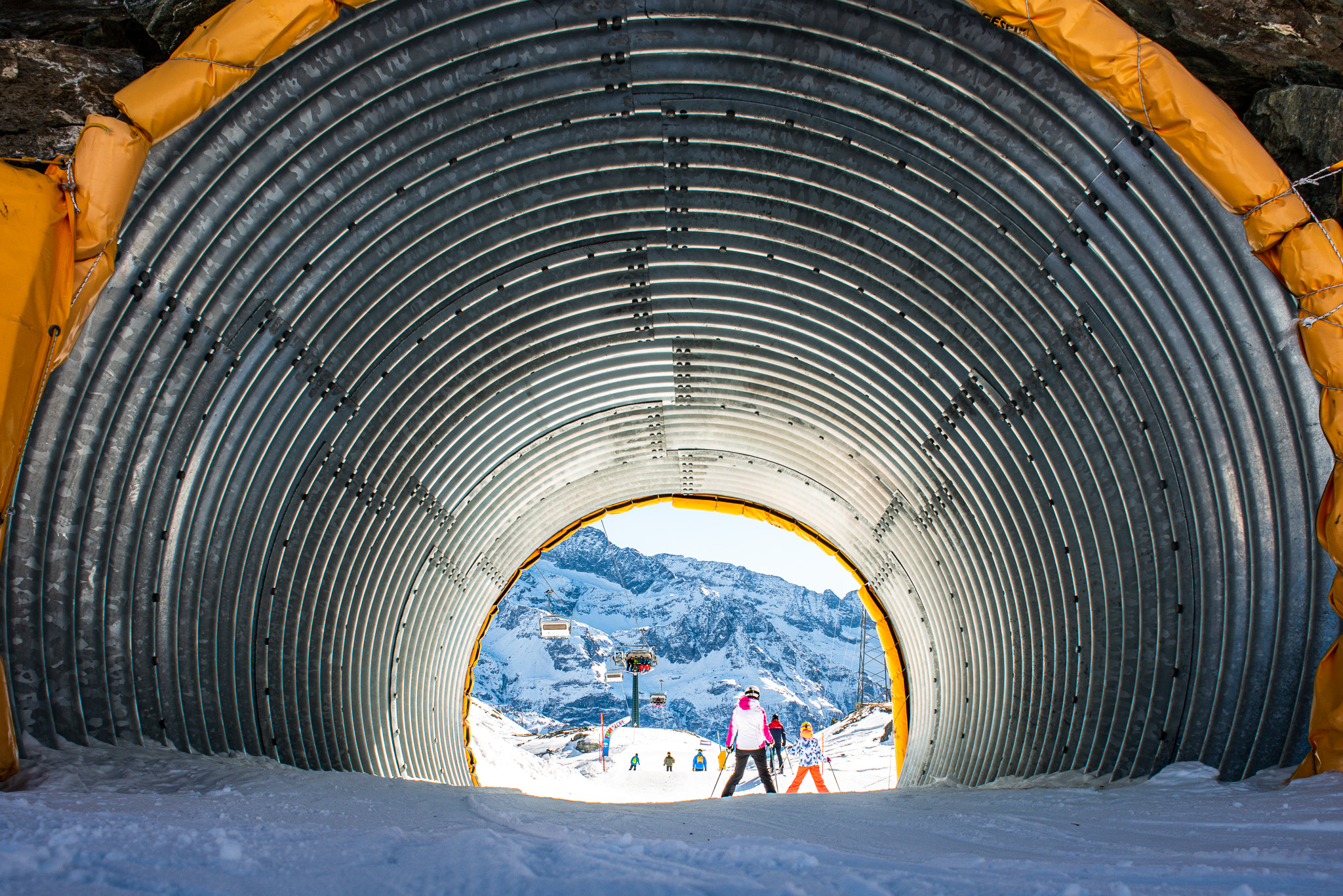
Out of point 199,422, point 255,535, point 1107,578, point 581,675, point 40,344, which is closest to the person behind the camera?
point 40,344

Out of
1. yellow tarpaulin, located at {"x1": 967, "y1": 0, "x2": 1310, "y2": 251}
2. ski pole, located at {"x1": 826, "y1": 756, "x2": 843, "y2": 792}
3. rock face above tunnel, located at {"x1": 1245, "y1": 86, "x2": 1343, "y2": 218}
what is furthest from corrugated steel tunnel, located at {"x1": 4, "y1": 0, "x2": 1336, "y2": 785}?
ski pole, located at {"x1": 826, "y1": 756, "x2": 843, "y2": 792}

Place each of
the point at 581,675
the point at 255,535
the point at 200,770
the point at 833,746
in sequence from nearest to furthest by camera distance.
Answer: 1. the point at 200,770
2. the point at 255,535
3. the point at 833,746
4. the point at 581,675

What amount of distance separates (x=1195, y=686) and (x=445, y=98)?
288 inches

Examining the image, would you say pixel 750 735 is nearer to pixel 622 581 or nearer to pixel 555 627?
pixel 555 627

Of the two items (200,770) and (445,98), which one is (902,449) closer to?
(445,98)

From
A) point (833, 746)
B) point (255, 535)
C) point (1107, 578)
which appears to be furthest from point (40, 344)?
point (833, 746)

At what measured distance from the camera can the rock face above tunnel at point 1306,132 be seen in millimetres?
5160

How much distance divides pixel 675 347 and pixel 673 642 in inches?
4848

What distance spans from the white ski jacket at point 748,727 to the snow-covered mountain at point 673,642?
72695 mm

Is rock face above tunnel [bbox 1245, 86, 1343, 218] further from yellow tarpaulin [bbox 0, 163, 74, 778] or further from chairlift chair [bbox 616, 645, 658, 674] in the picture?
chairlift chair [bbox 616, 645, 658, 674]

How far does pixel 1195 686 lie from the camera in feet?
18.9

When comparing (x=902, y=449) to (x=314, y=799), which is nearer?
(x=314, y=799)

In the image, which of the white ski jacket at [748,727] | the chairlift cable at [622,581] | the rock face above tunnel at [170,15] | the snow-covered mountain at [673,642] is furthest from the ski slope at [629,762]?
the chairlift cable at [622,581]

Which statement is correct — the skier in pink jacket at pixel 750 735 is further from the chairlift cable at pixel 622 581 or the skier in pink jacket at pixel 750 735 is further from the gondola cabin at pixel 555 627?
the chairlift cable at pixel 622 581
